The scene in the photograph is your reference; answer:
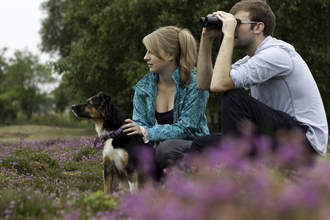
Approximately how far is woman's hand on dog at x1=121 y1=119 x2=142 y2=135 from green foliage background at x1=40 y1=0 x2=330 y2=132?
8851 mm

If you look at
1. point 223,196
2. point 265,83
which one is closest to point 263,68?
point 265,83

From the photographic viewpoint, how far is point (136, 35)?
1530 centimetres

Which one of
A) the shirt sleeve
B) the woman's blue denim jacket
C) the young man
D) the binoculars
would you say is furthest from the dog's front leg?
the binoculars

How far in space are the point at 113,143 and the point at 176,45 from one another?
1631 mm

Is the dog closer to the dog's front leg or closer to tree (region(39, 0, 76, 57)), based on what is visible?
the dog's front leg

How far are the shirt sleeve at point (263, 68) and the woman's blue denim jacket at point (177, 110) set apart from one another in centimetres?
109

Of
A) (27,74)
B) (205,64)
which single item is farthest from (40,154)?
(27,74)

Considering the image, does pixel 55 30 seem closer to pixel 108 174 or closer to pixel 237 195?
pixel 108 174

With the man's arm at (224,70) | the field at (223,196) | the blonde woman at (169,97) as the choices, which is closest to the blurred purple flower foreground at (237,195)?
the field at (223,196)

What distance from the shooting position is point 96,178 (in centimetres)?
525

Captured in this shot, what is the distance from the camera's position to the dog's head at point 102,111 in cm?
454

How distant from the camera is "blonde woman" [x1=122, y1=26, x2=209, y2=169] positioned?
4.39m

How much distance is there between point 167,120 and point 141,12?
35.9 feet

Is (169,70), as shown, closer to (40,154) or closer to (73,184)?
(73,184)
